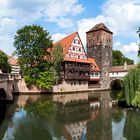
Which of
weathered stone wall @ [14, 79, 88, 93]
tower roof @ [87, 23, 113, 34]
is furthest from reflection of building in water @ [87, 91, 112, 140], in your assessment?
tower roof @ [87, 23, 113, 34]

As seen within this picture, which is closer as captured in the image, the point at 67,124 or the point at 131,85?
the point at 67,124

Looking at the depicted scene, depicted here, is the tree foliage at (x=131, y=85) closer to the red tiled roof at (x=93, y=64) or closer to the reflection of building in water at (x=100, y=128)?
the reflection of building in water at (x=100, y=128)

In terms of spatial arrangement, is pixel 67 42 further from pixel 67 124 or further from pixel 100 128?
pixel 100 128

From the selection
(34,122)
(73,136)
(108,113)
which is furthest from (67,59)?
(73,136)

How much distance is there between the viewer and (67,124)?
24094mm

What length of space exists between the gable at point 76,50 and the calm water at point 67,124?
960 inches

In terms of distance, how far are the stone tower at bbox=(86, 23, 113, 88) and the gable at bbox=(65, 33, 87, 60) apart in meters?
7.94

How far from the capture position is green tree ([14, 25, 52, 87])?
1980 inches

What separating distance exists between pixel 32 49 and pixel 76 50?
11114mm

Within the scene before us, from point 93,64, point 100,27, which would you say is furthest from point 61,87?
point 100,27

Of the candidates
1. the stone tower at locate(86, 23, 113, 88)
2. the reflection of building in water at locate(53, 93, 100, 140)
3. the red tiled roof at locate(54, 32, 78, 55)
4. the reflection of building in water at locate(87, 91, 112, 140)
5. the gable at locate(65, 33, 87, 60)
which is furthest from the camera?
the stone tower at locate(86, 23, 113, 88)

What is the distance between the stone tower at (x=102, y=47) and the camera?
65.8 metres

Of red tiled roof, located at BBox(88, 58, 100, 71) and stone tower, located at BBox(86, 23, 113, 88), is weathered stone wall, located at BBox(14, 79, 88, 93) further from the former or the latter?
stone tower, located at BBox(86, 23, 113, 88)

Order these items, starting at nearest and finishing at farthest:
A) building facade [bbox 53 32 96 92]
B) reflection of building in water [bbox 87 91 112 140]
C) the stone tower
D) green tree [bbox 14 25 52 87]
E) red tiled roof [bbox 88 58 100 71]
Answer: reflection of building in water [bbox 87 91 112 140] < green tree [bbox 14 25 52 87] < building facade [bbox 53 32 96 92] < red tiled roof [bbox 88 58 100 71] < the stone tower
